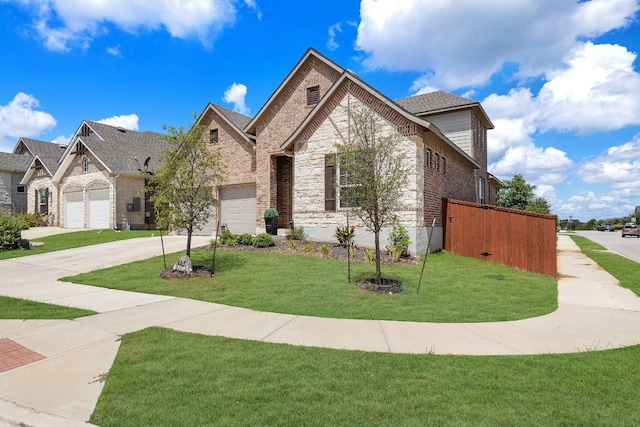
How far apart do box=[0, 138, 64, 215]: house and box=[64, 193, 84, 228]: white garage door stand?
3.54 m

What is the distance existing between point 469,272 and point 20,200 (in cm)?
3854

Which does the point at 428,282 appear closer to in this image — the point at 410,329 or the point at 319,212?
the point at 410,329

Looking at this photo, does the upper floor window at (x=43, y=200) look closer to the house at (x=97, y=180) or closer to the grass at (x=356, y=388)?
the house at (x=97, y=180)

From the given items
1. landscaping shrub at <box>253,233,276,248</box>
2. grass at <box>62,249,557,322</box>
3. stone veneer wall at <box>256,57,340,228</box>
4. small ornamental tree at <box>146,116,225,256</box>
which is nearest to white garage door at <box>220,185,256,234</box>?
stone veneer wall at <box>256,57,340,228</box>

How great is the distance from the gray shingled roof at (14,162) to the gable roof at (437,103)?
33.6 meters

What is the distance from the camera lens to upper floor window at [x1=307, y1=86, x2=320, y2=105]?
1817 centimetres

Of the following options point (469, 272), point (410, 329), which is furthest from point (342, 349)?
point (469, 272)

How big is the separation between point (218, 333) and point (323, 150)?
10730 mm

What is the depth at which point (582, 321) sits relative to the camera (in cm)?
659

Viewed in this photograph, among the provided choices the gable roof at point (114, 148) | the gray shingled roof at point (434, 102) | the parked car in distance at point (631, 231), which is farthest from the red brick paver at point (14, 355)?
the parked car in distance at point (631, 231)

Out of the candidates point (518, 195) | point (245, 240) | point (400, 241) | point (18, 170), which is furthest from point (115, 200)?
point (518, 195)

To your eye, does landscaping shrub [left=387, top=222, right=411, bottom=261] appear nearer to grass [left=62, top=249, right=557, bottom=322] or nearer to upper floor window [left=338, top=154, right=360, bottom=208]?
grass [left=62, top=249, right=557, bottom=322]

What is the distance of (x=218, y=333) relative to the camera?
222 inches

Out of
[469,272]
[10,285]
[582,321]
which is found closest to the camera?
[582,321]
